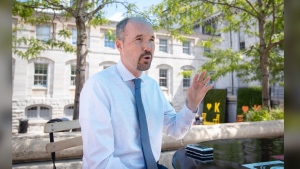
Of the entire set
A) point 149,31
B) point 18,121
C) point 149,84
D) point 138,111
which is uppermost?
point 149,31

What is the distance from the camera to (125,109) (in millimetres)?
1740

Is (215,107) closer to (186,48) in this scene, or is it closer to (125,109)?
(186,48)

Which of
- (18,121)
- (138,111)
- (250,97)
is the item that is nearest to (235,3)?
(138,111)

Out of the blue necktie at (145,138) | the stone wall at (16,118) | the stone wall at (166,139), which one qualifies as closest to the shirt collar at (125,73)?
the blue necktie at (145,138)

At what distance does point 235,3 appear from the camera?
293 inches

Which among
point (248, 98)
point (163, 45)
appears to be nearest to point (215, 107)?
point (248, 98)

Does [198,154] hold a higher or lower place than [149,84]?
lower

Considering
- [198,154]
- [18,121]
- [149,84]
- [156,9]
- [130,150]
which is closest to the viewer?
[130,150]

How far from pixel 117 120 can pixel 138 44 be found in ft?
2.09

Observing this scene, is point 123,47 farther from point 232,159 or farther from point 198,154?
point 232,159

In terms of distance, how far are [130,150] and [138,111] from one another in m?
0.31

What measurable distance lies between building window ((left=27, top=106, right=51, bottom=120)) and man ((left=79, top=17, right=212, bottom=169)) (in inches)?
712

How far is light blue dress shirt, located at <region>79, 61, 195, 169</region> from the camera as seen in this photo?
57.6 inches

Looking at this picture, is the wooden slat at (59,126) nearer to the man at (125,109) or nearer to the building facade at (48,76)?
the man at (125,109)
